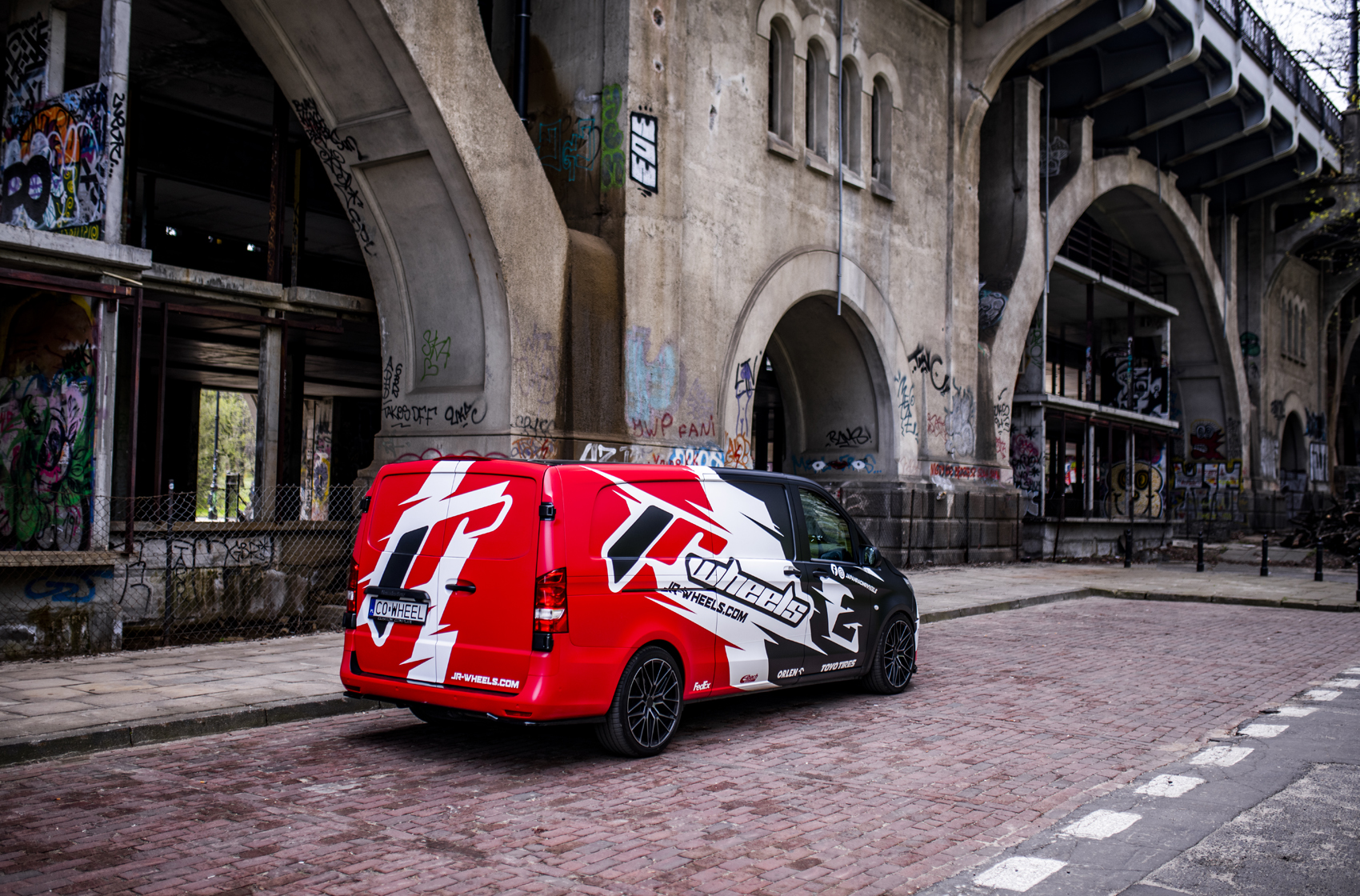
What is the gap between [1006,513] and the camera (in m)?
22.5

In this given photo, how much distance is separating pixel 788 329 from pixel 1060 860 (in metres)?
15.7

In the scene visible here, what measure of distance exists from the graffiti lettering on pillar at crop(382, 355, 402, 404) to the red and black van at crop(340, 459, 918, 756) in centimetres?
700

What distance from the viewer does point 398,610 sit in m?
6.64

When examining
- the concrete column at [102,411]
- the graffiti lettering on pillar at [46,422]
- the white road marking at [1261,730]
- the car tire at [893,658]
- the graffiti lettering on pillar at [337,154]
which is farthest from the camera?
the graffiti lettering on pillar at [337,154]

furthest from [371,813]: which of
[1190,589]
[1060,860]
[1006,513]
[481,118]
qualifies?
[1006,513]

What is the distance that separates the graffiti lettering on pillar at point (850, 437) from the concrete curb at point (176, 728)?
13.2 metres

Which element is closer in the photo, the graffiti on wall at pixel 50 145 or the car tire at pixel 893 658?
the car tire at pixel 893 658

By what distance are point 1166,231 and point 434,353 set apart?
27.8m

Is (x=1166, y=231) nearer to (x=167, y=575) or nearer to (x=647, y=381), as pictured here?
(x=647, y=381)

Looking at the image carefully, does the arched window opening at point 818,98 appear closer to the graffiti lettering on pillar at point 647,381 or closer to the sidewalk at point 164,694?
the graffiti lettering on pillar at point 647,381

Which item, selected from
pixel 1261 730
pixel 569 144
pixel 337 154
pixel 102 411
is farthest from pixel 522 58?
pixel 1261 730

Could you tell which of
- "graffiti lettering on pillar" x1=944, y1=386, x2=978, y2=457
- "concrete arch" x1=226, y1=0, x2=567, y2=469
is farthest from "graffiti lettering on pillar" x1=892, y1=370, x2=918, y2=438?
"concrete arch" x1=226, y1=0, x2=567, y2=469

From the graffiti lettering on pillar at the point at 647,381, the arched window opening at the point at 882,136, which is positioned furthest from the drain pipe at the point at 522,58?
the arched window opening at the point at 882,136

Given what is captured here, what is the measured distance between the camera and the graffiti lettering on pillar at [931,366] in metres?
20.3
